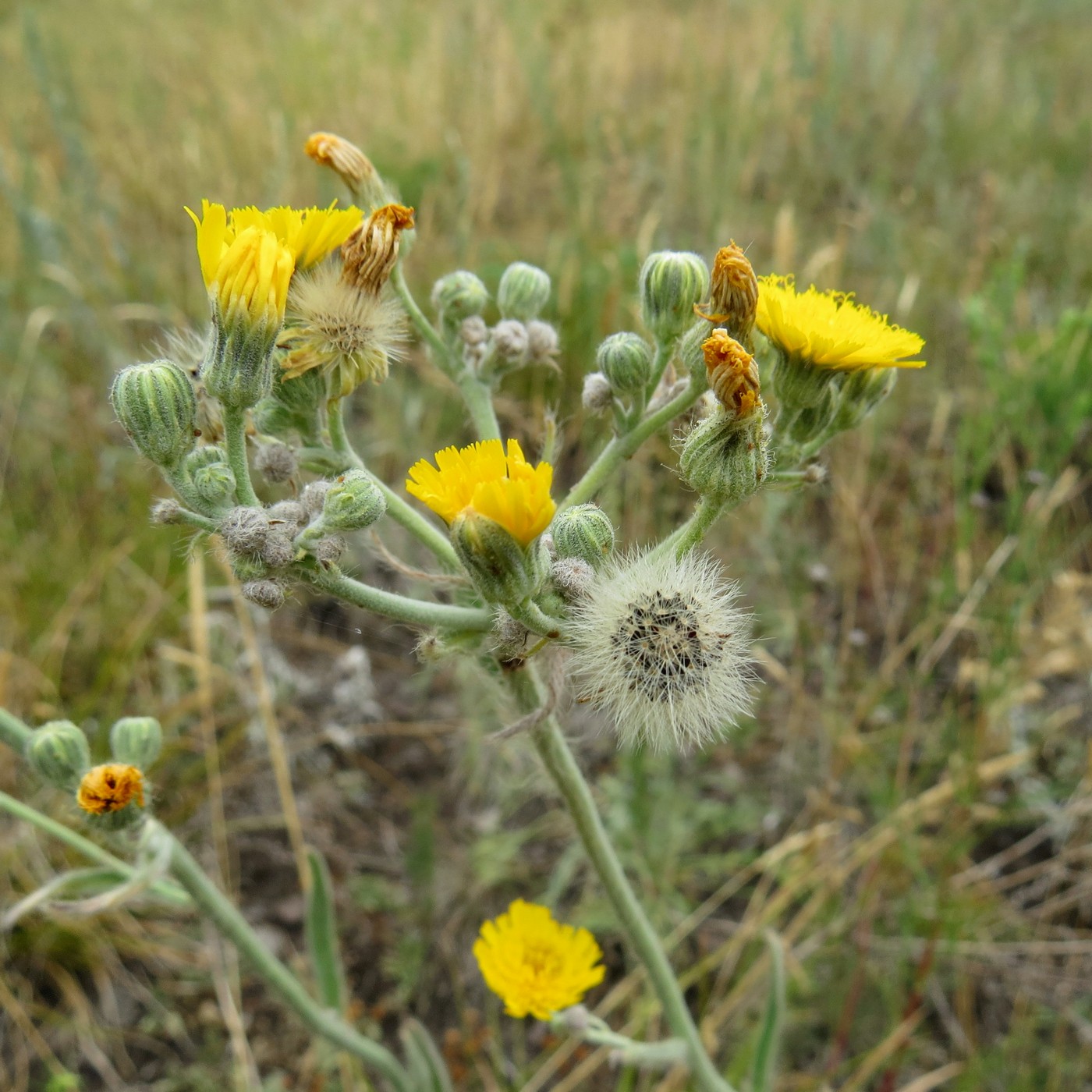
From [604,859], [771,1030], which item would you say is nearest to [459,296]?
[604,859]

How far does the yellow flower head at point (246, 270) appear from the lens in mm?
1590

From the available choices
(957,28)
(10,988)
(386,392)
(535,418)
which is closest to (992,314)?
(535,418)

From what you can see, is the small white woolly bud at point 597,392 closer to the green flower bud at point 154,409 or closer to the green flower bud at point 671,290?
the green flower bud at point 671,290

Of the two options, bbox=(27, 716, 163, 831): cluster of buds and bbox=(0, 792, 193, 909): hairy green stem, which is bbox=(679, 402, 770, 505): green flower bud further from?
bbox=(0, 792, 193, 909): hairy green stem

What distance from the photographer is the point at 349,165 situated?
217 cm

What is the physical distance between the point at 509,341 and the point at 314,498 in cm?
62

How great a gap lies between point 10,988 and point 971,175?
25.2 ft

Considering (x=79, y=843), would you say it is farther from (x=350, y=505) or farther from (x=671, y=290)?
(x=671, y=290)

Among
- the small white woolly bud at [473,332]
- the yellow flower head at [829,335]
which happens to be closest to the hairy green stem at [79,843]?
the small white woolly bud at [473,332]

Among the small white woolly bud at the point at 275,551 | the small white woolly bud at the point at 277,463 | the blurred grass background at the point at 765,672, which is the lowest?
the blurred grass background at the point at 765,672

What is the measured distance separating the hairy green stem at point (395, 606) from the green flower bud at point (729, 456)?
47 centimetres

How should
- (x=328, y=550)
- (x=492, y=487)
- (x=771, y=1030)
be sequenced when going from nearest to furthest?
1. (x=492, y=487)
2. (x=328, y=550)
3. (x=771, y=1030)

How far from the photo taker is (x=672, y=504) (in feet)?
12.8

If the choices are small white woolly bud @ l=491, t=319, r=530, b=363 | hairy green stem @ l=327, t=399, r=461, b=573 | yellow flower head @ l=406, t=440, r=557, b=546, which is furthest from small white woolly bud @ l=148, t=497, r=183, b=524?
small white woolly bud @ l=491, t=319, r=530, b=363
